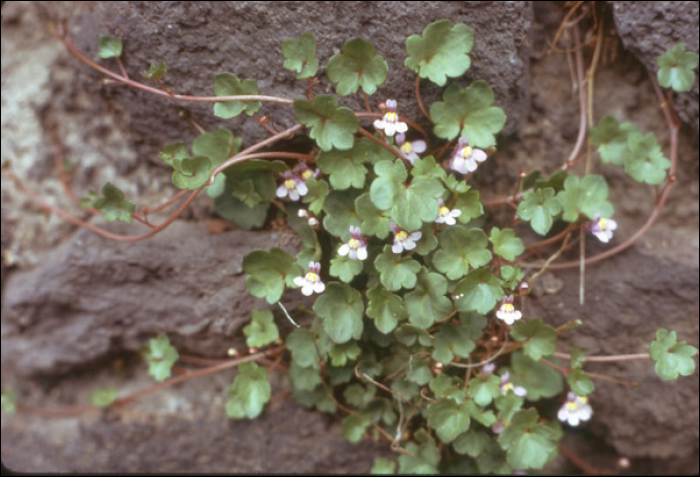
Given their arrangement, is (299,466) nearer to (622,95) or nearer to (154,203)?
(154,203)

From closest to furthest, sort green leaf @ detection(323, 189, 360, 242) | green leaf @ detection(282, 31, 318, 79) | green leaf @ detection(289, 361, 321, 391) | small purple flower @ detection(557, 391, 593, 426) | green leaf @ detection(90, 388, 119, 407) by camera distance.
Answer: green leaf @ detection(282, 31, 318, 79) → green leaf @ detection(323, 189, 360, 242) → small purple flower @ detection(557, 391, 593, 426) → green leaf @ detection(289, 361, 321, 391) → green leaf @ detection(90, 388, 119, 407)

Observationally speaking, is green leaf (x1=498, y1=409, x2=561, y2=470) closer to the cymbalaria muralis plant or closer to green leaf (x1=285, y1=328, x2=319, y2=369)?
the cymbalaria muralis plant

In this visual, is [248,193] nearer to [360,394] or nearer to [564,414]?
[360,394]

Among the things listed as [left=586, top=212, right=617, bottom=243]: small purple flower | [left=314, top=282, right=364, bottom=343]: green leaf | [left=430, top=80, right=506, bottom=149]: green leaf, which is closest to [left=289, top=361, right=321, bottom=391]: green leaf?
[left=314, top=282, right=364, bottom=343]: green leaf

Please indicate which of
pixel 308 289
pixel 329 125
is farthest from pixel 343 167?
pixel 308 289

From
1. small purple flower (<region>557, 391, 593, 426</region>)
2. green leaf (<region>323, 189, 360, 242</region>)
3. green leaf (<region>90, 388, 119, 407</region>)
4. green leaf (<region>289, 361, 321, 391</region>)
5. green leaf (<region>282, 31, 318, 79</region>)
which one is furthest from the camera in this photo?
green leaf (<region>90, 388, 119, 407</region>)

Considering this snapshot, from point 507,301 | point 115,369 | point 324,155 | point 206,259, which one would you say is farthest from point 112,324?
point 507,301

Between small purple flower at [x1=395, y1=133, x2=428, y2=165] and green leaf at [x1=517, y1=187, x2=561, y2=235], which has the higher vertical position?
small purple flower at [x1=395, y1=133, x2=428, y2=165]
